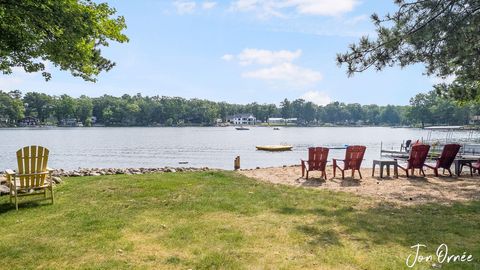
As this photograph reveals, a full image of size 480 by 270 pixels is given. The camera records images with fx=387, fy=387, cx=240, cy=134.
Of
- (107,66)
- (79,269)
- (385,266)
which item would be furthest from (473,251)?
(107,66)

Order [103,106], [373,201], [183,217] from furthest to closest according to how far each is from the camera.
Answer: [103,106], [373,201], [183,217]

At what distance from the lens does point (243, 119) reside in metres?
173

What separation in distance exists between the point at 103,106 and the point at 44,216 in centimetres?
13945

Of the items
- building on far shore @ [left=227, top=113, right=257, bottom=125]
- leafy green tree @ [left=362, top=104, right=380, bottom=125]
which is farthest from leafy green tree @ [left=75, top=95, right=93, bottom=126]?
leafy green tree @ [left=362, top=104, right=380, bottom=125]

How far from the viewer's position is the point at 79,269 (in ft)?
13.1

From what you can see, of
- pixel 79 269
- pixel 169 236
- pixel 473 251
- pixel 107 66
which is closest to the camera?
pixel 79 269

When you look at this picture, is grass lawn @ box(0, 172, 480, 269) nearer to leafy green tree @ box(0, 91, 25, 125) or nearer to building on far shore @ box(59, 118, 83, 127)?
leafy green tree @ box(0, 91, 25, 125)

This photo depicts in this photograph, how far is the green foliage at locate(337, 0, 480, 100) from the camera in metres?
8.02

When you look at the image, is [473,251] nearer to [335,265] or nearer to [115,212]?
[335,265]

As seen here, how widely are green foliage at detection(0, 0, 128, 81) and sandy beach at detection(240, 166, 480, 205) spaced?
5.75 metres

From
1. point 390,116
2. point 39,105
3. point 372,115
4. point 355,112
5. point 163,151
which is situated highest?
point 39,105

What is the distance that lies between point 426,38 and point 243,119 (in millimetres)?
165152
